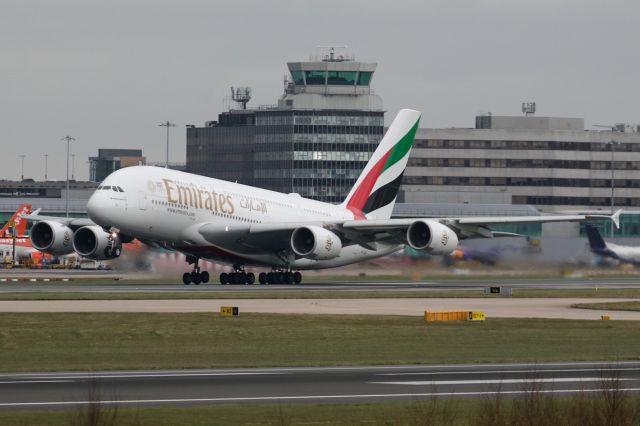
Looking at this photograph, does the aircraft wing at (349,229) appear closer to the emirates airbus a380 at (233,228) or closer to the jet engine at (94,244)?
the emirates airbus a380 at (233,228)

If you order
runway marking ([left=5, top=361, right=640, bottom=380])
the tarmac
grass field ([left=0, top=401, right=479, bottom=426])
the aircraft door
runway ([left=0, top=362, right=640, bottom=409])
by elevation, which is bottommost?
the tarmac

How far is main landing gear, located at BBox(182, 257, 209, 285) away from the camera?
259ft

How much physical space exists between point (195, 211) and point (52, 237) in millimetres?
9597

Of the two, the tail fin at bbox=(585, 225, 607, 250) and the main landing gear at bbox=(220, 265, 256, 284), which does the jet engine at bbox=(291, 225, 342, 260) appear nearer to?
the main landing gear at bbox=(220, 265, 256, 284)

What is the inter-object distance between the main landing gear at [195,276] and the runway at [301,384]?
1769 inches

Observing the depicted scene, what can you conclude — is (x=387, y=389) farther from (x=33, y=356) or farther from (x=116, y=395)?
(x=33, y=356)

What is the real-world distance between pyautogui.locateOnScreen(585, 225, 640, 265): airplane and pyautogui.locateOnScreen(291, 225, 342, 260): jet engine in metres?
33.3

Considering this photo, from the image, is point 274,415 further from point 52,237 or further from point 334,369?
point 52,237

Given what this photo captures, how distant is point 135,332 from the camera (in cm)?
4366

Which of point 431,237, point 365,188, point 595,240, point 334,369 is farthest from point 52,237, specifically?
point 334,369

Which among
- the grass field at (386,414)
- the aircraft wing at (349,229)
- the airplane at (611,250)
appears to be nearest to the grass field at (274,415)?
the grass field at (386,414)

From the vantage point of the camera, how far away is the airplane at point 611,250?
106 m

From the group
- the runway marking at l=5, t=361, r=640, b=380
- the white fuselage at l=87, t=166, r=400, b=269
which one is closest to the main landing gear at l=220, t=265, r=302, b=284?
the white fuselage at l=87, t=166, r=400, b=269

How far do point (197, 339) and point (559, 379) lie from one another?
578 inches
